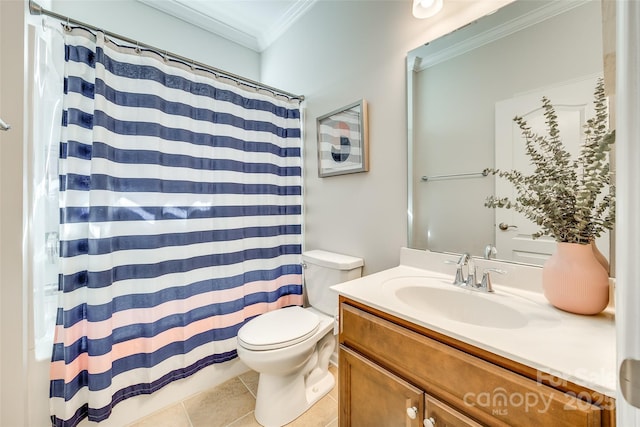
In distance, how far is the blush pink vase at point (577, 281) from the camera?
28.5 inches

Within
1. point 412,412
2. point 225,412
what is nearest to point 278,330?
point 225,412

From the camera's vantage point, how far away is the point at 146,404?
1.35m

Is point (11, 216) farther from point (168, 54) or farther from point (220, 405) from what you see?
point (220, 405)

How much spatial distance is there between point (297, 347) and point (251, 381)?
65cm

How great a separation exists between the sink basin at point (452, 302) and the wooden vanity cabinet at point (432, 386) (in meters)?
0.19

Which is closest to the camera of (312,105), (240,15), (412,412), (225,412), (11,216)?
(412,412)

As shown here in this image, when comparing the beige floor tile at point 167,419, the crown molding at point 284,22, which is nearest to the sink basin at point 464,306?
the beige floor tile at point 167,419

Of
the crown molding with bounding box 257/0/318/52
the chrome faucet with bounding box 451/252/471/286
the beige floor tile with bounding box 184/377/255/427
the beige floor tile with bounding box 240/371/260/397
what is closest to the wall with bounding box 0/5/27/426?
the beige floor tile with bounding box 184/377/255/427

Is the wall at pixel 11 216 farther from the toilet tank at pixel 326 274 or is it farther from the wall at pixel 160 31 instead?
the toilet tank at pixel 326 274

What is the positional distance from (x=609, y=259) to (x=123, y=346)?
2033 millimetres

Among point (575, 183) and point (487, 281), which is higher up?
point (575, 183)

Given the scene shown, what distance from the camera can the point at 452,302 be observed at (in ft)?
3.27

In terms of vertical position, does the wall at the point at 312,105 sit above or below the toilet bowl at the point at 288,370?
above

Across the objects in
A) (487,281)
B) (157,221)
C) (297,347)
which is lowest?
(297,347)
